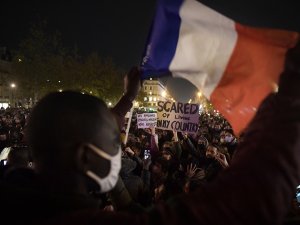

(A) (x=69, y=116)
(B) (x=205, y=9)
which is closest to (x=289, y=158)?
(A) (x=69, y=116)

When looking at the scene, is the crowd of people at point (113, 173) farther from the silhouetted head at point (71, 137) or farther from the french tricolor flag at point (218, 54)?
the french tricolor flag at point (218, 54)

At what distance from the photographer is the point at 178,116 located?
10391 millimetres

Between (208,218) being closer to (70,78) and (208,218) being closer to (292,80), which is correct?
(292,80)

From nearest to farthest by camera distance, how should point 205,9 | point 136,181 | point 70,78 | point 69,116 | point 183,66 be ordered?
point 69,116, point 205,9, point 183,66, point 136,181, point 70,78

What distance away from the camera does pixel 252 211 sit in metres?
1.05

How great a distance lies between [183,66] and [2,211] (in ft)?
5.56

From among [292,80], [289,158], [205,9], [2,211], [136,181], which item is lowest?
[136,181]

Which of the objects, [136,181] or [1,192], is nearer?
[1,192]

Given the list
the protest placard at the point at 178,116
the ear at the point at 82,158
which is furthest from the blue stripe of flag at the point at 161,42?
the protest placard at the point at 178,116

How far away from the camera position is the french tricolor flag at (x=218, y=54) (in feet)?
6.66

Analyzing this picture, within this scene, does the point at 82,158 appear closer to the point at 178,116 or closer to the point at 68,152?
the point at 68,152

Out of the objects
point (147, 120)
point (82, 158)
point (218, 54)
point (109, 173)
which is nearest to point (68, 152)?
point (82, 158)

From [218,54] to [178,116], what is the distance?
808 cm

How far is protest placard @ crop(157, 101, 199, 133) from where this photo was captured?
9.84 meters
